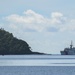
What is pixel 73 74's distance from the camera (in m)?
95.2

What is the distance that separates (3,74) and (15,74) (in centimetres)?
244

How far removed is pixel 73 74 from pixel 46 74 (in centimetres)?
546

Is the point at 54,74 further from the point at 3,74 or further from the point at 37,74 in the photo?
the point at 3,74

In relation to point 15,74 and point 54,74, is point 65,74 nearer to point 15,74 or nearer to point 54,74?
point 54,74

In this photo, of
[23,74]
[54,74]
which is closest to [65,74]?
[54,74]

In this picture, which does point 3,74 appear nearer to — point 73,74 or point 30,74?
point 30,74

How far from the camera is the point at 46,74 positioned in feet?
318

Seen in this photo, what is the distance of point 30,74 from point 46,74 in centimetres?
321

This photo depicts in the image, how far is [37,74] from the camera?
97.1m

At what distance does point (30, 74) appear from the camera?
97.7 m

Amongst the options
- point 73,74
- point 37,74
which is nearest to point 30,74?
point 37,74

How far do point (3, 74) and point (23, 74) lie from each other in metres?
3.91

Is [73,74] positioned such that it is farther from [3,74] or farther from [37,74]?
[3,74]

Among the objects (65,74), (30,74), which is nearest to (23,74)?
(30,74)
